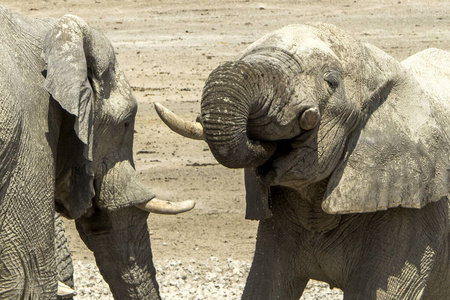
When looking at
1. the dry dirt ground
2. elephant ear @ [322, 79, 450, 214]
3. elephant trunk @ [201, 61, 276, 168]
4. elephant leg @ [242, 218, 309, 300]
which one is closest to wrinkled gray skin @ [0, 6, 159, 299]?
elephant leg @ [242, 218, 309, 300]

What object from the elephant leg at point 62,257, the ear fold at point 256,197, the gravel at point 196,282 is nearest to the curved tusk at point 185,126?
the ear fold at point 256,197

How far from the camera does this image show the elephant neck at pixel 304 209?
4664 mm

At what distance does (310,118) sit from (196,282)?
3248 millimetres

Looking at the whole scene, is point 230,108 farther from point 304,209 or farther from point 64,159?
point 64,159

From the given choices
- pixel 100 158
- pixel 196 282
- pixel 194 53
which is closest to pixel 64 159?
pixel 100 158

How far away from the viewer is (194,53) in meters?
12.1

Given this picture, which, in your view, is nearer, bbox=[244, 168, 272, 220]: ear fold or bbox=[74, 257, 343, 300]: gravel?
bbox=[244, 168, 272, 220]: ear fold

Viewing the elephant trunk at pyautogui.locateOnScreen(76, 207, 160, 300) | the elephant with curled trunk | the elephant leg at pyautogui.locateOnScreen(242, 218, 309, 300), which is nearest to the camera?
the elephant with curled trunk

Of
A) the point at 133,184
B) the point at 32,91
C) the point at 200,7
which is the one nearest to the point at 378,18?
the point at 200,7

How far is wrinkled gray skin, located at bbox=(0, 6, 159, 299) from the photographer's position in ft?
14.5

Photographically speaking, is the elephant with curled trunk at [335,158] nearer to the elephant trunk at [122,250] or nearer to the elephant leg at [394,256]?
the elephant leg at [394,256]

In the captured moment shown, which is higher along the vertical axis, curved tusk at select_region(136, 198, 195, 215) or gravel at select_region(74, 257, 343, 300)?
curved tusk at select_region(136, 198, 195, 215)

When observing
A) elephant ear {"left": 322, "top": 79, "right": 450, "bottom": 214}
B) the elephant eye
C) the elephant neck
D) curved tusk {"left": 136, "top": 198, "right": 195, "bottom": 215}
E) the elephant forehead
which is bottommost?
curved tusk {"left": 136, "top": 198, "right": 195, "bottom": 215}

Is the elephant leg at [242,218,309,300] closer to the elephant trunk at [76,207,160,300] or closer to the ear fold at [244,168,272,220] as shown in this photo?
the ear fold at [244,168,272,220]
